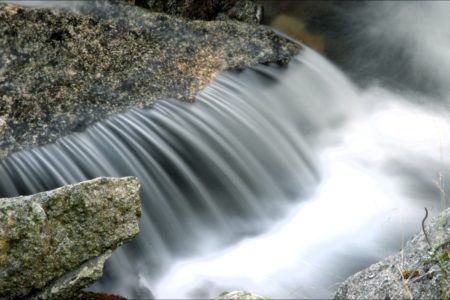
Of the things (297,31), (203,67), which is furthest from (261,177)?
(297,31)

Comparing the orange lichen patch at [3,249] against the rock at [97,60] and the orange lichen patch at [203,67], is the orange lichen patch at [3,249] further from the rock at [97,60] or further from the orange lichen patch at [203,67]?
the orange lichen patch at [203,67]

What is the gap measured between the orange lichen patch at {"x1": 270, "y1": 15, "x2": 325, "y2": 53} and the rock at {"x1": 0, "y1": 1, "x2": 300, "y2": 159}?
4.04ft

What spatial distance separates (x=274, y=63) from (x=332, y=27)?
2.25m

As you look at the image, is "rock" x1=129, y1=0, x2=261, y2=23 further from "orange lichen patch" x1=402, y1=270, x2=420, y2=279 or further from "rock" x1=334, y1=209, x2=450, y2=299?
"orange lichen patch" x1=402, y1=270, x2=420, y2=279

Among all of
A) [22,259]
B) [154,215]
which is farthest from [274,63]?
[22,259]

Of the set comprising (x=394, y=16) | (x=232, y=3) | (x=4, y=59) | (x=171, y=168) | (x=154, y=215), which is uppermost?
(x=394, y=16)

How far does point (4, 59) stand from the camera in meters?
8.11

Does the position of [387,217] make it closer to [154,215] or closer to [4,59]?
[154,215]

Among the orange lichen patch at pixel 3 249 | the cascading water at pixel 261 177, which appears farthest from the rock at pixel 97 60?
the orange lichen patch at pixel 3 249

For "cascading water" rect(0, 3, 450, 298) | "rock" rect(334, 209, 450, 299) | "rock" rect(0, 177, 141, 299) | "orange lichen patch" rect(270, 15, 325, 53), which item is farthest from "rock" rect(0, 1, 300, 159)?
"rock" rect(334, 209, 450, 299)

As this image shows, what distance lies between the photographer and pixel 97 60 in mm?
8398

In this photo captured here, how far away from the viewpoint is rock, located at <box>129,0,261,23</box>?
9.66 m

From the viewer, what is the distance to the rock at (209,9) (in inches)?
380

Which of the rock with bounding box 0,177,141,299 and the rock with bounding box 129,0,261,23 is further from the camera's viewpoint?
the rock with bounding box 129,0,261,23
